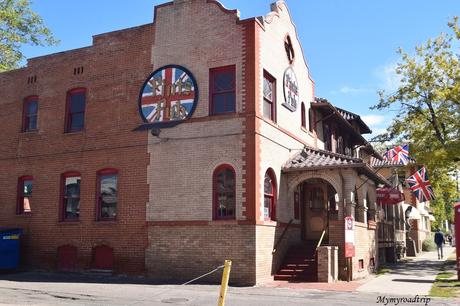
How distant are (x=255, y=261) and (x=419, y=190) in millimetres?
11884

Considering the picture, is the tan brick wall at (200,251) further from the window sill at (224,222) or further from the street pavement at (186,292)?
the street pavement at (186,292)

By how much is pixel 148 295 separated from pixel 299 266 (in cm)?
609

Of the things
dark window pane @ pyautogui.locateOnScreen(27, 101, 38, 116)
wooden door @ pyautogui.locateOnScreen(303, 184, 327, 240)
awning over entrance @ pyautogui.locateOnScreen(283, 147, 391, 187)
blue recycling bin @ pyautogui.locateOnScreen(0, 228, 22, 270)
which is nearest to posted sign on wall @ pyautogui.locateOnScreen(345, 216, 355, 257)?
awning over entrance @ pyautogui.locateOnScreen(283, 147, 391, 187)

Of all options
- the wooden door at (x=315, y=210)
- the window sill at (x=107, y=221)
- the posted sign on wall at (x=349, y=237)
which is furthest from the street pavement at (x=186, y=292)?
the wooden door at (x=315, y=210)

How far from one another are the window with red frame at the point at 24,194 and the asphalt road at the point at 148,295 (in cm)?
491

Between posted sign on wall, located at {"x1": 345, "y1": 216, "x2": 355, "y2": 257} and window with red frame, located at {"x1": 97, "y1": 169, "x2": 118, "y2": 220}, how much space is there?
26.8 ft

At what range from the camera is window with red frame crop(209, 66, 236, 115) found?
1644 cm

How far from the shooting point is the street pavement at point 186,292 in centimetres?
1127

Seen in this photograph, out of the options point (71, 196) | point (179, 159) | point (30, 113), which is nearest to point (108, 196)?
point (71, 196)

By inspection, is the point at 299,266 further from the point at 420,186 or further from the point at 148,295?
the point at 420,186

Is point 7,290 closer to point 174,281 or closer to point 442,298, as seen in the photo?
point 174,281

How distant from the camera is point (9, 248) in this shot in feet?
59.3

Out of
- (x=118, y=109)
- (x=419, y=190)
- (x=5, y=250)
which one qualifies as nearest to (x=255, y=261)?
(x=118, y=109)

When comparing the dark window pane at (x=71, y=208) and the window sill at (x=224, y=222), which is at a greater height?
the dark window pane at (x=71, y=208)
